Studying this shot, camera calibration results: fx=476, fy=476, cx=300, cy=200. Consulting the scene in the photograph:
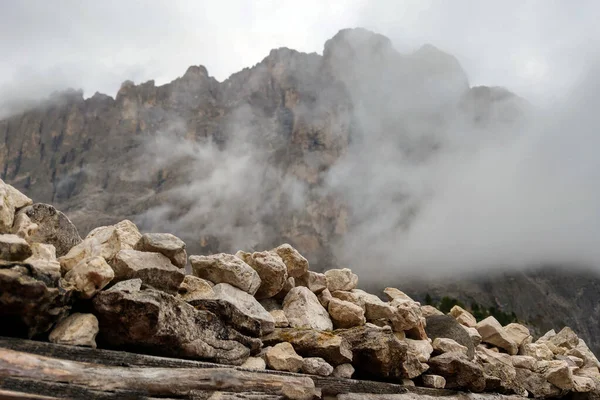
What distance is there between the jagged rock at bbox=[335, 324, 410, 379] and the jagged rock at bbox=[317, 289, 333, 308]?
4.64 feet

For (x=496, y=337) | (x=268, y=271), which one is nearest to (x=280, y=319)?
(x=268, y=271)

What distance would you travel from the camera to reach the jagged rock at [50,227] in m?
6.71

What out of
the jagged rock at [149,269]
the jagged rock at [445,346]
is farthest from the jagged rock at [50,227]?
the jagged rock at [445,346]

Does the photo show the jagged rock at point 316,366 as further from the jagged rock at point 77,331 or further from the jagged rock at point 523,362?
the jagged rock at point 523,362

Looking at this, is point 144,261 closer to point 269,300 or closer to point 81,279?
point 81,279

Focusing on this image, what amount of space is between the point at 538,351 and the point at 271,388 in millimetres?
9833

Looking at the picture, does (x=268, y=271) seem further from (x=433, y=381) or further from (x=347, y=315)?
(x=433, y=381)

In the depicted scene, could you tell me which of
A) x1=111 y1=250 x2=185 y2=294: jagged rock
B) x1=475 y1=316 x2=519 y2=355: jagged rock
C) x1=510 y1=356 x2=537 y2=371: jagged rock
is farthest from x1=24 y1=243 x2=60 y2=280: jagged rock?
x1=475 y1=316 x2=519 y2=355: jagged rock

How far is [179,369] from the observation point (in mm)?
5789

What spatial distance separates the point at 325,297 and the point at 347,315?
82 cm

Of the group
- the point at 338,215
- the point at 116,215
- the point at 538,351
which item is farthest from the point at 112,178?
the point at 538,351

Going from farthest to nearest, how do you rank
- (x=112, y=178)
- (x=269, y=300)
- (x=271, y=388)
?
(x=112, y=178)
(x=269, y=300)
(x=271, y=388)

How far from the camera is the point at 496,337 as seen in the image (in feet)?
42.3

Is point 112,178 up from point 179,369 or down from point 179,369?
up
